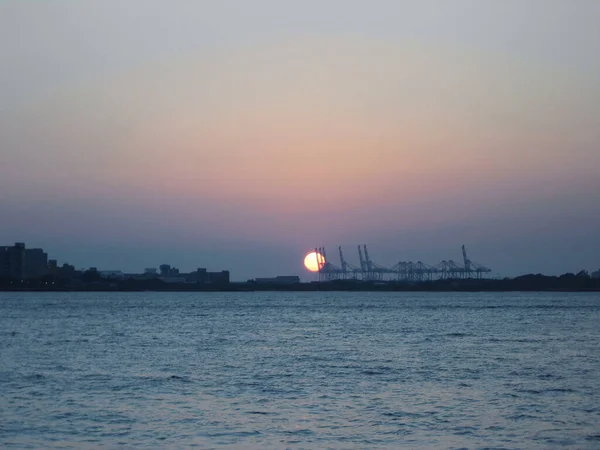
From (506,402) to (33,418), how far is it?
13826 mm

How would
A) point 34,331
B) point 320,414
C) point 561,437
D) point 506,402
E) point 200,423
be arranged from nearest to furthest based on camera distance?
point 561,437
point 200,423
point 320,414
point 506,402
point 34,331

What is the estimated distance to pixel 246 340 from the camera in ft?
170

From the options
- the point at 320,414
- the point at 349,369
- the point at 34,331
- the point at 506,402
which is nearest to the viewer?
the point at 320,414

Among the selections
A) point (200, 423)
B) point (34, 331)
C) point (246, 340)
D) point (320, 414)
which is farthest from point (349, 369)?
point (34, 331)

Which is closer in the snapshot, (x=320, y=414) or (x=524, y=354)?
(x=320, y=414)

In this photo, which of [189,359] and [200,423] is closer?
[200,423]

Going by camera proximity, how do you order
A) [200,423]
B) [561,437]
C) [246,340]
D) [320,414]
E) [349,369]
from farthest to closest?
1. [246,340]
2. [349,369]
3. [320,414]
4. [200,423]
5. [561,437]

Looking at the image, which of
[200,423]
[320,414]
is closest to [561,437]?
[320,414]

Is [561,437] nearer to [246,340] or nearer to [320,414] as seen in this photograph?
[320,414]

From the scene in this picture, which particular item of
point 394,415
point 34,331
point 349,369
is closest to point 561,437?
point 394,415

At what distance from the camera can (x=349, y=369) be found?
34.2m

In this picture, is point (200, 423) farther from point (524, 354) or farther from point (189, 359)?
point (524, 354)

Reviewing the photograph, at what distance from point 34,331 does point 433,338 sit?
30.5 metres

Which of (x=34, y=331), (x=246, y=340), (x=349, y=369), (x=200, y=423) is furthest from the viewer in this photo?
(x=34, y=331)
